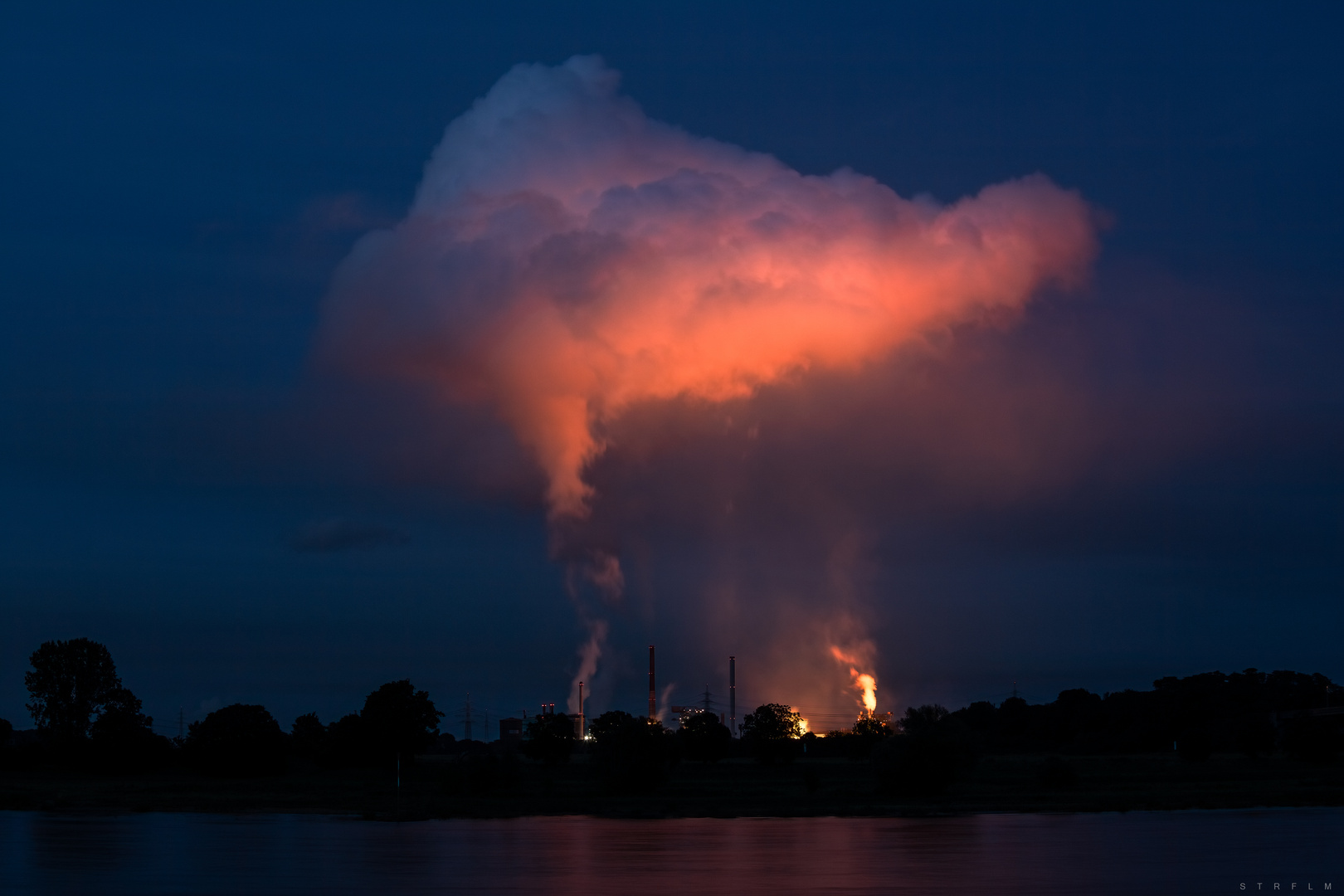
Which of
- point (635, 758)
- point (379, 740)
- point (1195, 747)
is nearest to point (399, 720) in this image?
point (379, 740)

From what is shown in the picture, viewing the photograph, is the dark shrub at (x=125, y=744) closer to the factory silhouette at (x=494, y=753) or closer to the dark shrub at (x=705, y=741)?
the factory silhouette at (x=494, y=753)

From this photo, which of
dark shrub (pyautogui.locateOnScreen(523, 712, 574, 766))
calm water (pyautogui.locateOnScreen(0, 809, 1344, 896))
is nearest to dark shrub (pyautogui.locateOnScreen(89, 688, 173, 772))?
dark shrub (pyautogui.locateOnScreen(523, 712, 574, 766))

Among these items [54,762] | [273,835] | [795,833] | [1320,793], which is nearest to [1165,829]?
[795,833]

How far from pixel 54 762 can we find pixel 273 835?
3980 inches

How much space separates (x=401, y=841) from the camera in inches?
2635

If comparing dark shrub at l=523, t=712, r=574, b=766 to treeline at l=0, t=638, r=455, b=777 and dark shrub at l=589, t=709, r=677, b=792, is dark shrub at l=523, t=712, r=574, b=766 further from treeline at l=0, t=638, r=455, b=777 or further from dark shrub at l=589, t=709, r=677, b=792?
dark shrub at l=589, t=709, r=677, b=792

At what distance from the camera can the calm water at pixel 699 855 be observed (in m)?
46.7

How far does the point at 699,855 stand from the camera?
5769 centimetres

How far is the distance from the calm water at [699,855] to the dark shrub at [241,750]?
65.8m

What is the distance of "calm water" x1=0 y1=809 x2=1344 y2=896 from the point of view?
4672cm

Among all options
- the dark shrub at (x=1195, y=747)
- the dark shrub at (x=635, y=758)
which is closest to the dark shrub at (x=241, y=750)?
the dark shrub at (x=635, y=758)

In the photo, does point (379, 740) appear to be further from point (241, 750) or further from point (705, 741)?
point (705, 741)

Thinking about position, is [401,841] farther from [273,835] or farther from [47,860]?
[47,860]

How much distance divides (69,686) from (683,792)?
96.6 meters
